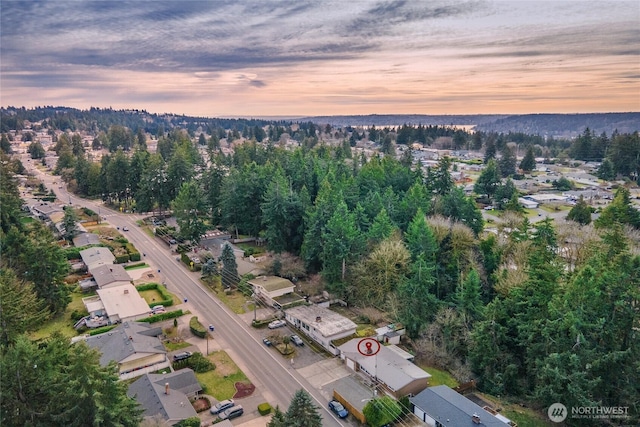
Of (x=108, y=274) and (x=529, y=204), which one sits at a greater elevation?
(x=108, y=274)

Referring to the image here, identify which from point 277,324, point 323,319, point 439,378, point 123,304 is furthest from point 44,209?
point 439,378

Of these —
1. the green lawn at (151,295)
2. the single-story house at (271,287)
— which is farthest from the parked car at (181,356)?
the single-story house at (271,287)

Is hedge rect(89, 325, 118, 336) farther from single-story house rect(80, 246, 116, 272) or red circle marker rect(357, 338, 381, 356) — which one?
red circle marker rect(357, 338, 381, 356)

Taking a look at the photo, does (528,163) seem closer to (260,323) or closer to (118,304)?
(260,323)

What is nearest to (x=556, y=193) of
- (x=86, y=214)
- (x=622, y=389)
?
(x=622, y=389)

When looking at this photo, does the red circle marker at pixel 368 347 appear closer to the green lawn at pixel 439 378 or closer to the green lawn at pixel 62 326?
the green lawn at pixel 439 378
